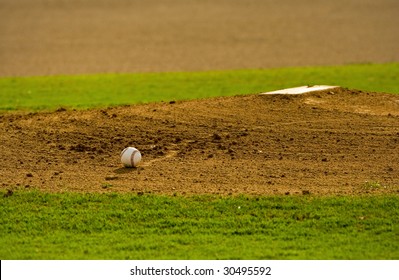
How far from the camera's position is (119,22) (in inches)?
1227

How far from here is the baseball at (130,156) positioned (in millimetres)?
9188

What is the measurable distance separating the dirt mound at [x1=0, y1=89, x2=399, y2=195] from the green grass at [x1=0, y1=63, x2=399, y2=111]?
4488 mm

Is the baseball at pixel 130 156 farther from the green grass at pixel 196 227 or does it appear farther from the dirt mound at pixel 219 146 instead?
the green grass at pixel 196 227

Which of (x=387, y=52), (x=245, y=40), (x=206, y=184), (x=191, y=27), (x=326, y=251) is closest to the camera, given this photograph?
(x=326, y=251)

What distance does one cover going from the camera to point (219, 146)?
10031 millimetres

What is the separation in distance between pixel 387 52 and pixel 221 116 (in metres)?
14.4

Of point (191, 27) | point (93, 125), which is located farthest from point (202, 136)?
point (191, 27)

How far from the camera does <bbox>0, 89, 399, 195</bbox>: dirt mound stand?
8.77m

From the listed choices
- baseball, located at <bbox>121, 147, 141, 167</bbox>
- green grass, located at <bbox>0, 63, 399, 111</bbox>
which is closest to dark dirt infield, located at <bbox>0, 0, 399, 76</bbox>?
green grass, located at <bbox>0, 63, 399, 111</bbox>

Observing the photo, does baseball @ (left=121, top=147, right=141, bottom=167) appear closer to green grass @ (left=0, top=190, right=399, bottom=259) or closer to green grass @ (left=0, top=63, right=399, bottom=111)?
green grass @ (left=0, top=190, right=399, bottom=259)

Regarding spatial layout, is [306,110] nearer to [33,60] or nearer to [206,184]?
[206,184]

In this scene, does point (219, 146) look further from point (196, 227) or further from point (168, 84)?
point (168, 84)

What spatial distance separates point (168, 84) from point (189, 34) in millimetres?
9557

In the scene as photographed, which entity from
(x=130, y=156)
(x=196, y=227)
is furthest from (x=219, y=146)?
(x=196, y=227)
